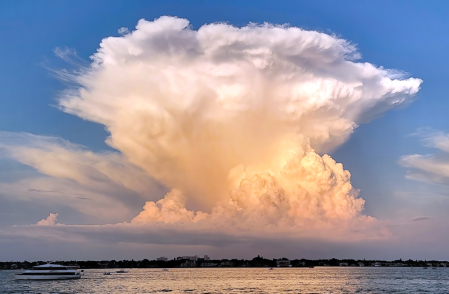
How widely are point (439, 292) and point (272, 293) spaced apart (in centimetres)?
5641

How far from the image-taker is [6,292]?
150625 millimetres

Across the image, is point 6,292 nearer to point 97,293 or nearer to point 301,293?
point 97,293

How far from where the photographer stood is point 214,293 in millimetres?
140500

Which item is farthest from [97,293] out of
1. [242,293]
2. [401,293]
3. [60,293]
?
[401,293]

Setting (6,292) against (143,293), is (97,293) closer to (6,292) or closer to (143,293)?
(143,293)

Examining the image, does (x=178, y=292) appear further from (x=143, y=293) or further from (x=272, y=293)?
(x=272, y=293)

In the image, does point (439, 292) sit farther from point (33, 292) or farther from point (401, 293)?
point (33, 292)

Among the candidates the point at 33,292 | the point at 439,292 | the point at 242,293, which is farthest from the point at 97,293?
the point at 439,292

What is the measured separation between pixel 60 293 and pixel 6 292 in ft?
73.6

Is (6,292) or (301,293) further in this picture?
(6,292)

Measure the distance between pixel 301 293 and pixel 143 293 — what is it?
4950 cm

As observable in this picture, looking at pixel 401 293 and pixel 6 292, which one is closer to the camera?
pixel 401 293

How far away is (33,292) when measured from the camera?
147875 mm

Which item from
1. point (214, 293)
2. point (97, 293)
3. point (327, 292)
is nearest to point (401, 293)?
point (327, 292)
